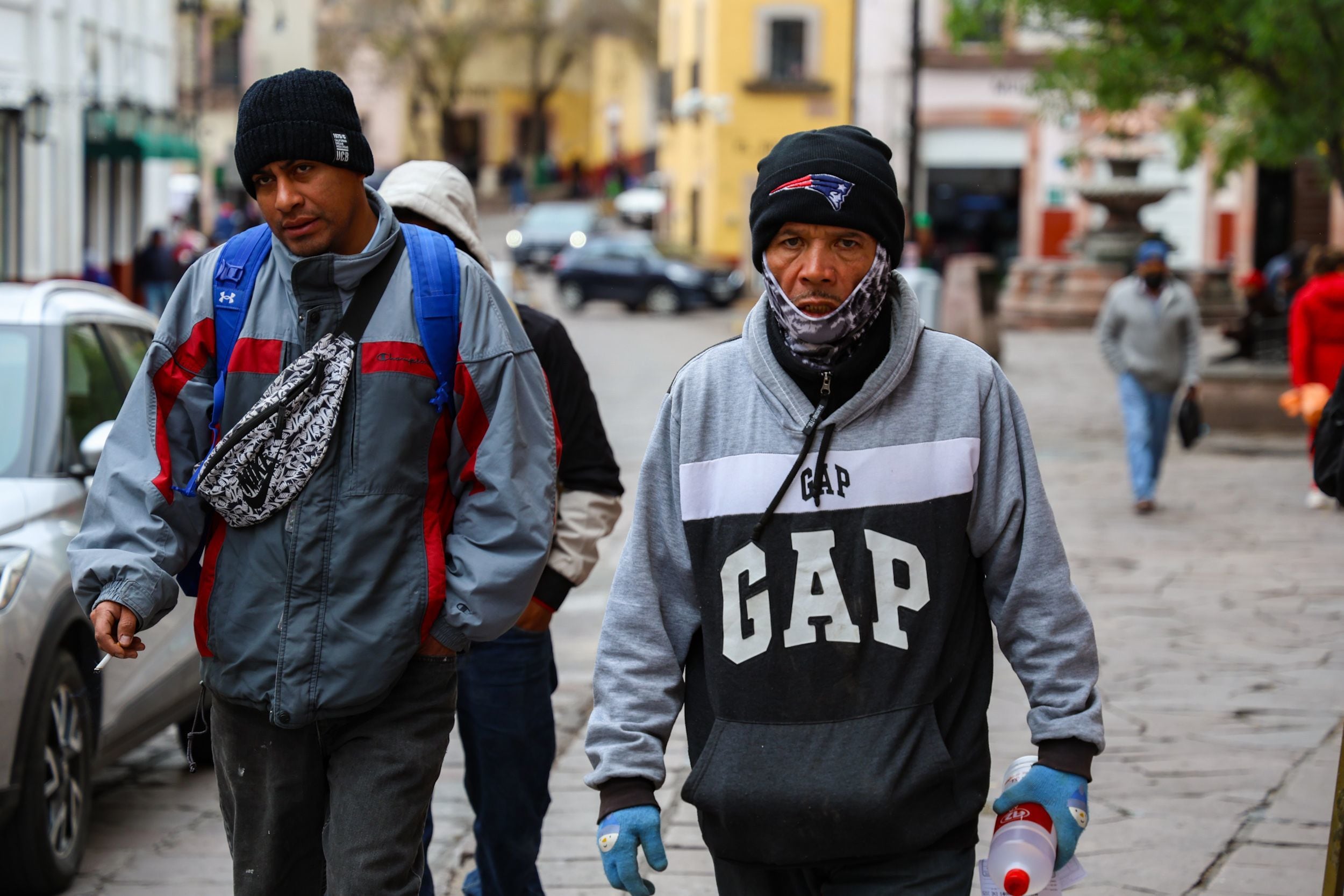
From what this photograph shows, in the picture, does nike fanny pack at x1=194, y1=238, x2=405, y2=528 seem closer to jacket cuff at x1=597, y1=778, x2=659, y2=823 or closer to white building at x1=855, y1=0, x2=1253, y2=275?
jacket cuff at x1=597, y1=778, x2=659, y2=823

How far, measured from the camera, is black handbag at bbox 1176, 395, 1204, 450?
12211mm

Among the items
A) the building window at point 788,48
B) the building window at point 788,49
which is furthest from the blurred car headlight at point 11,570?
the building window at point 788,49

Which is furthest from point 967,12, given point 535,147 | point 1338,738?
point 535,147

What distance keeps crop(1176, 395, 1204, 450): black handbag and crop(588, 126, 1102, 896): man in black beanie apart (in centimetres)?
960

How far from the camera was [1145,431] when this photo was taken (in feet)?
40.6

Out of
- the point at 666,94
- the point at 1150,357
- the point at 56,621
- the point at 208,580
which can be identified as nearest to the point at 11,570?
the point at 56,621

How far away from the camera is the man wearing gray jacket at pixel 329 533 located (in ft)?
10.6

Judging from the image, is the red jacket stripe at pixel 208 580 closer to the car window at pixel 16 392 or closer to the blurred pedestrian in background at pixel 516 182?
the car window at pixel 16 392

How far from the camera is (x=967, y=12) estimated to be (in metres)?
16.3

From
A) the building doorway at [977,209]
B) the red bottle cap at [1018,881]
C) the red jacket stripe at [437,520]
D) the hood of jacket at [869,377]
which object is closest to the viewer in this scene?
the red bottle cap at [1018,881]

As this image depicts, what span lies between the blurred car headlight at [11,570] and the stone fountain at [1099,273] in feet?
89.7

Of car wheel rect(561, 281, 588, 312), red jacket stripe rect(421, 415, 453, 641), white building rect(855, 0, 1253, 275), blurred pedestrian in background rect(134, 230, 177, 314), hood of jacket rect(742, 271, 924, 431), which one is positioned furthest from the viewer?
white building rect(855, 0, 1253, 275)

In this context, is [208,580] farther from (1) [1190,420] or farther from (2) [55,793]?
(1) [1190,420]

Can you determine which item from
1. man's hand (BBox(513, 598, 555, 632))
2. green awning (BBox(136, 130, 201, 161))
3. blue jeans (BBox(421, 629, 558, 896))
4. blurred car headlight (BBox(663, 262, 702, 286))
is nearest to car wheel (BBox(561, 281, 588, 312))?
blurred car headlight (BBox(663, 262, 702, 286))
